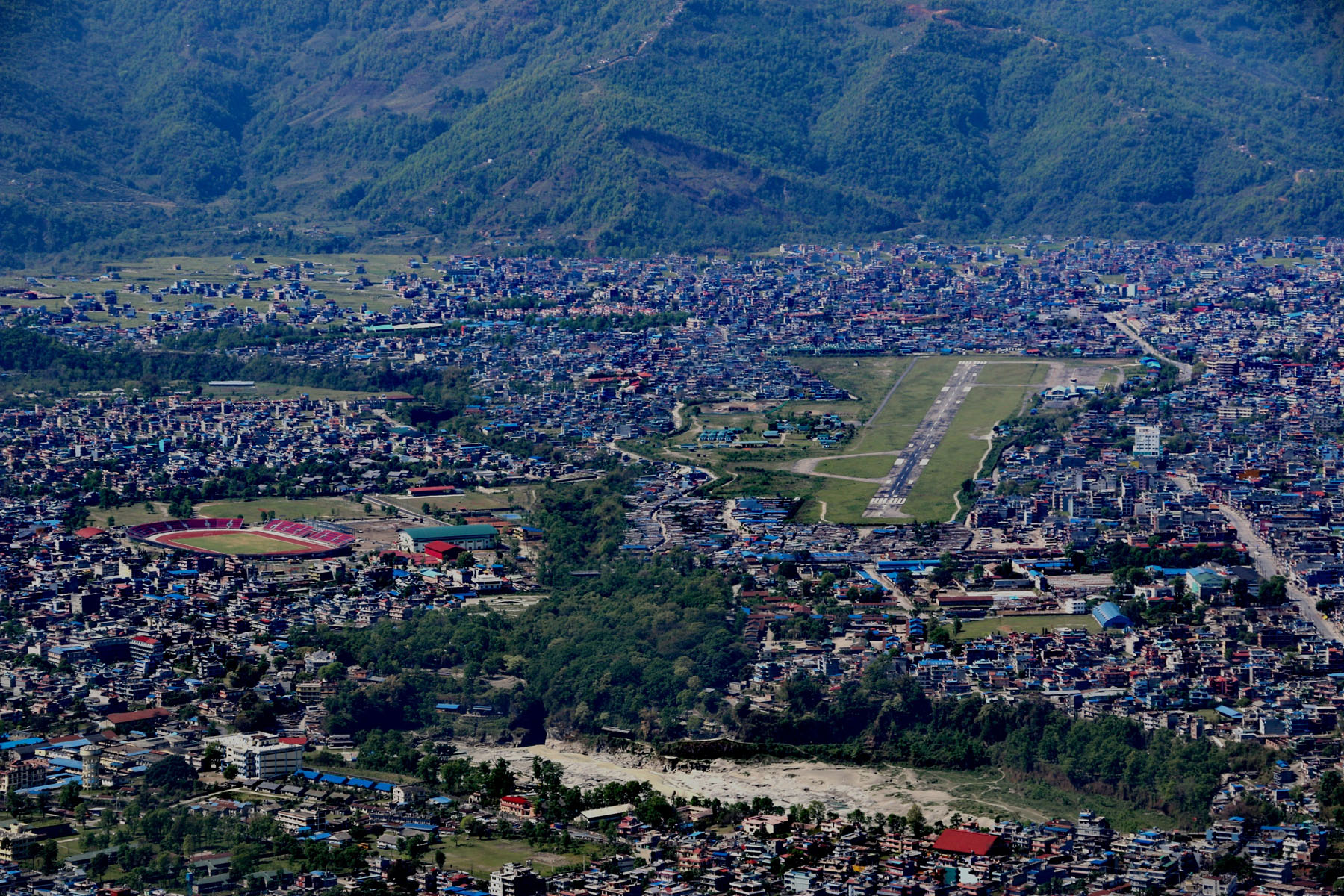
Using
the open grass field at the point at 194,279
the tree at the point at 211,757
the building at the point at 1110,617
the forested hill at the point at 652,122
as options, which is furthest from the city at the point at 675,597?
the forested hill at the point at 652,122

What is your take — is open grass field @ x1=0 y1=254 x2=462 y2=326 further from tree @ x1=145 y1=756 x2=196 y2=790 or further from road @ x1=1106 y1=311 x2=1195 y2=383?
tree @ x1=145 y1=756 x2=196 y2=790

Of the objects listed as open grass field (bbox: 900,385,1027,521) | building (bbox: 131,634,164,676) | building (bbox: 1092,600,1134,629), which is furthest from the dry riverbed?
open grass field (bbox: 900,385,1027,521)

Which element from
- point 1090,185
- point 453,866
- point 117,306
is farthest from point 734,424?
point 1090,185

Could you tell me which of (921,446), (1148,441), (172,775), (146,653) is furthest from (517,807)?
(1148,441)

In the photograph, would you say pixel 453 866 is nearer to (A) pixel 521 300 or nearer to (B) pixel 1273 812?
(B) pixel 1273 812

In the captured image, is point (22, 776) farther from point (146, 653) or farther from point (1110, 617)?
point (1110, 617)
